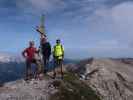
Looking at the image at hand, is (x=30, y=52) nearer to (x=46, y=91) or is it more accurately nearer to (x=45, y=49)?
(x=45, y=49)

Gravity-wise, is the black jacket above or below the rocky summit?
above

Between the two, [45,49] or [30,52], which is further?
[45,49]

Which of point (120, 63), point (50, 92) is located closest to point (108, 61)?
point (120, 63)

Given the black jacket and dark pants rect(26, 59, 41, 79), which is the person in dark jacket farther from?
dark pants rect(26, 59, 41, 79)

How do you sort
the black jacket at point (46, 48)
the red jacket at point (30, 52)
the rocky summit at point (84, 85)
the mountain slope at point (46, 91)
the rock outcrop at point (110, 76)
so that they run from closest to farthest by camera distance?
1. the mountain slope at point (46, 91)
2. the rocky summit at point (84, 85)
3. the red jacket at point (30, 52)
4. the black jacket at point (46, 48)
5. the rock outcrop at point (110, 76)

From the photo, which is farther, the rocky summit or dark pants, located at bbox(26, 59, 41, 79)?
dark pants, located at bbox(26, 59, 41, 79)

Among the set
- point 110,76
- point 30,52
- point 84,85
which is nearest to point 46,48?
point 30,52

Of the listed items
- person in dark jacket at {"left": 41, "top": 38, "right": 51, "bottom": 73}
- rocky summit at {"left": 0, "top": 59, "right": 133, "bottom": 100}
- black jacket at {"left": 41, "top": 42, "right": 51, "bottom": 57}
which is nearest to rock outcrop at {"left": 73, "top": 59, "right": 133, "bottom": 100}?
rocky summit at {"left": 0, "top": 59, "right": 133, "bottom": 100}

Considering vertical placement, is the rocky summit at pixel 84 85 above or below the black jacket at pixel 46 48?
below

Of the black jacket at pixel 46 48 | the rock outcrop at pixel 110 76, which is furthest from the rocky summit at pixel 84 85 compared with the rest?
the black jacket at pixel 46 48

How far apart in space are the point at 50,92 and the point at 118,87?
22.9m

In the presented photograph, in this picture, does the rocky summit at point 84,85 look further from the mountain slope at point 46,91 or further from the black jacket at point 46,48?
the black jacket at point 46,48

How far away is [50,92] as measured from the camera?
27.8m

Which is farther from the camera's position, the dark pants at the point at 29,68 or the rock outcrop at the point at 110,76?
the rock outcrop at the point at 110,76
